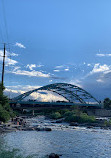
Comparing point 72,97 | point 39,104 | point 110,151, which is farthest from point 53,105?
→ point 110,151

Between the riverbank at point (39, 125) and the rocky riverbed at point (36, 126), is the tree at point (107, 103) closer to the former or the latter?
the riverbank at point (39, 125)

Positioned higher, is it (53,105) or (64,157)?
(53,105)

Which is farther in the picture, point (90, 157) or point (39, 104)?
point (39, 104)

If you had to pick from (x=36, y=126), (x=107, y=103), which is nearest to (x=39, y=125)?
(x=36, y=126)

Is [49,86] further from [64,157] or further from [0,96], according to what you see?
[64,157]

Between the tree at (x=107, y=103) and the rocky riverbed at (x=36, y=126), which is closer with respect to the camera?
the rocky riverbed at (x=36, y=126)

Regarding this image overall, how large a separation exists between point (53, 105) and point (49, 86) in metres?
32.8

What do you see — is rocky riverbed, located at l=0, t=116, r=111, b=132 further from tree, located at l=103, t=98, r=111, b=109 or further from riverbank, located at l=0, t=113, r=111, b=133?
tree, located at l=103, t=98, r=111, b=109

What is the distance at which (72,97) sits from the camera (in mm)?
167500

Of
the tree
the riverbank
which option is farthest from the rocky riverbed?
the tree

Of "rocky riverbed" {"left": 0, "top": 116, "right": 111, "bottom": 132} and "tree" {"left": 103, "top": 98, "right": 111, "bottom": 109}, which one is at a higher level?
"tree" {"left": 103, "top": 98, "right": 111, "bottom": 109}

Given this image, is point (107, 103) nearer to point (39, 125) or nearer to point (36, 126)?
point (39, 125)

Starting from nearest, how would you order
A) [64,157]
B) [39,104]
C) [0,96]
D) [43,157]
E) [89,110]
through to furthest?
1. [43,157]
2. [64,157]
3. [0,96]
4. [39,104]
5. [89,110]

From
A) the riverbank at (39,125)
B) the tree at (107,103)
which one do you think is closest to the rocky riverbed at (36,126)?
the riverbank at (39,125)
